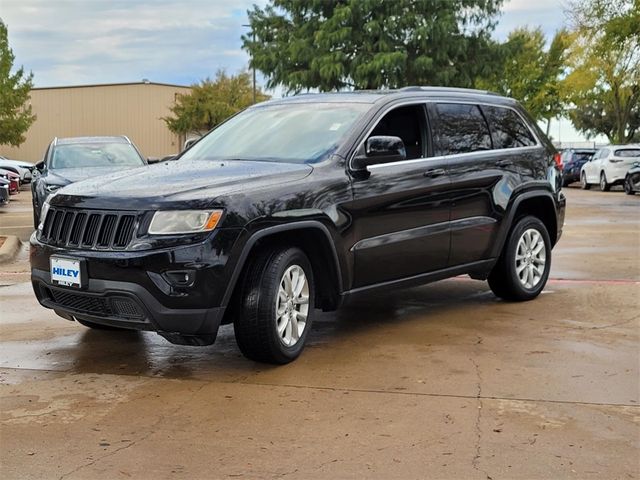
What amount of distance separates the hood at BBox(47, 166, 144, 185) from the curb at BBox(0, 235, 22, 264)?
1.04 m

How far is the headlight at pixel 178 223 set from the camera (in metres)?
4.79

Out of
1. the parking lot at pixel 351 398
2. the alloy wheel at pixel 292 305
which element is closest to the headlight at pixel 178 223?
the alloy wheel at pixel 292 305

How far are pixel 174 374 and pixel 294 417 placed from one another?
115cm

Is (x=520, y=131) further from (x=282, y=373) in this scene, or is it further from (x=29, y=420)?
(x=29, y=420)

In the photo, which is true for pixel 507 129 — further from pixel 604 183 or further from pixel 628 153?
pixel 604 183

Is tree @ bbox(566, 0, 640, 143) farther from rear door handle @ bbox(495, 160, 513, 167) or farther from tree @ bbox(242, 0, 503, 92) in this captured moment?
rear door handle @ bbox(495, 160, 513, 167)

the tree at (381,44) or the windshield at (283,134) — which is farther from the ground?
the tree at (381,44)

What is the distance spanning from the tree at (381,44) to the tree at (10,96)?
12880mm

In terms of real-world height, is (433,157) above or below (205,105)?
below

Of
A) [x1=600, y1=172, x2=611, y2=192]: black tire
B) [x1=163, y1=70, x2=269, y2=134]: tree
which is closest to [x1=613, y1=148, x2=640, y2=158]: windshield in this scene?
[x1=600, y1=172, x2=611, y2=192]: black tire

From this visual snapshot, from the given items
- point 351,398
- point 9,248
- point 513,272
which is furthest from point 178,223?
point 9,248

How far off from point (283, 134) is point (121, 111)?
5643 cm

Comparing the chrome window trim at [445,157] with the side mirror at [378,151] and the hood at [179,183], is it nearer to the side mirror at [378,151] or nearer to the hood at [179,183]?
the side mirror at [378,151]

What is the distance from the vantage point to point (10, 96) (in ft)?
131
